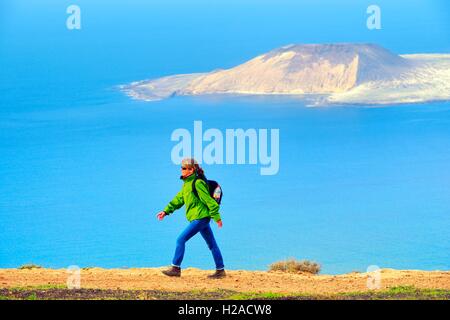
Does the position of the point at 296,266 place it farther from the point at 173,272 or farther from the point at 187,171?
the point at 187,171

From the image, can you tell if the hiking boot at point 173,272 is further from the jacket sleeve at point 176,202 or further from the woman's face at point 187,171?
the woman's face at point 187,171

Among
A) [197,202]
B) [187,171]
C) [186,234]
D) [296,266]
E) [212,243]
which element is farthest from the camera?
[296,266]

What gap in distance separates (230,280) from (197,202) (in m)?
1.21

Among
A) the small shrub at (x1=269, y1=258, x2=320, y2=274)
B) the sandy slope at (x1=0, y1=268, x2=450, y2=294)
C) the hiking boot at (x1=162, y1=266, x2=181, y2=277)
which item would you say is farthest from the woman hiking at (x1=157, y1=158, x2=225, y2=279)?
the small shrub at (x1=269, y1=258, x2=320, y2=274)

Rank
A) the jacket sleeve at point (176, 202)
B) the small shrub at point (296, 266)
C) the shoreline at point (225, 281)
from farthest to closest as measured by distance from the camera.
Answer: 1. the small shrub at point (296, 266)
2. the jacket sleeve at point (176, 202)
3. the shoreline at point (225, 281)

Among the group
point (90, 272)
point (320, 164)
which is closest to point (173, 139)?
point (320, 164)

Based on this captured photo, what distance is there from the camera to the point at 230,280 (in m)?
19.4

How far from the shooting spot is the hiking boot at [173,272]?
64.0 feet

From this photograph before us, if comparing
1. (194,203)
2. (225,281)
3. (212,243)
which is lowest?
(225,281)

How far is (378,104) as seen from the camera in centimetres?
10181

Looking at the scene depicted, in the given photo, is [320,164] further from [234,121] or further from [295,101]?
[295,101]

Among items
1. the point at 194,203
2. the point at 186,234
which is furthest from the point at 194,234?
the point at 194,203

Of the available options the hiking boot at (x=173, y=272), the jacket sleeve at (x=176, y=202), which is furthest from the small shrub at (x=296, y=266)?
the jacket sleeve at (x=176, y=202)
